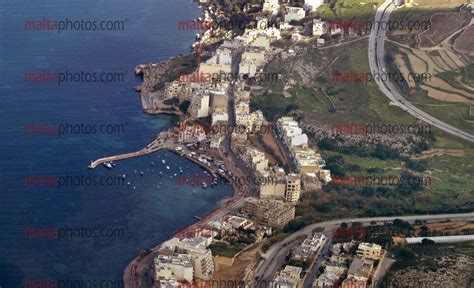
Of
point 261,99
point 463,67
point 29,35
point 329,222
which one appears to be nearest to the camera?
point 329,222

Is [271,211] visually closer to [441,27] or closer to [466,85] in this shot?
[466,85]

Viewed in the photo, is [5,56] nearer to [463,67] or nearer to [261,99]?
[261,99]

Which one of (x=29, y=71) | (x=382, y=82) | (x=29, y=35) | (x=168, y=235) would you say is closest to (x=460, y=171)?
(x=382, y=82)

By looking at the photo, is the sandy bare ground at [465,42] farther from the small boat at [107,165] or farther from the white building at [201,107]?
the small boat at [107,165]

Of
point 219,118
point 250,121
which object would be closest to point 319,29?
point 219,118

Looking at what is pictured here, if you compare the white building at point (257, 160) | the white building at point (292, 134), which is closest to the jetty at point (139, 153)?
the white building at point (257, 160)

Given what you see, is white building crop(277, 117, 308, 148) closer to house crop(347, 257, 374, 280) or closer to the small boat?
the small boat

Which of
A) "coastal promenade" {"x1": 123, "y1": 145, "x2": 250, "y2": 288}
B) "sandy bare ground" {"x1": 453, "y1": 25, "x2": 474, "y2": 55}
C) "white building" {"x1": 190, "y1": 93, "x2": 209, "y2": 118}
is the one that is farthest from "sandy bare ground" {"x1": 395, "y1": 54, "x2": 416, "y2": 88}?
"coastal promenade" {"x1": 123, "y1": 145, "x2": 250, "y2": 288}
